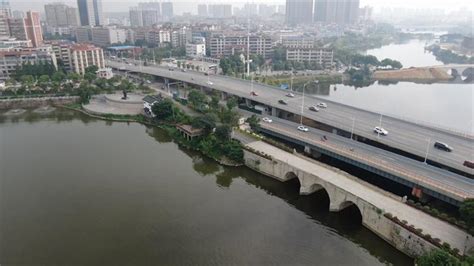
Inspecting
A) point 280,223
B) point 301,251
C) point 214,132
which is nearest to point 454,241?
point 301,251

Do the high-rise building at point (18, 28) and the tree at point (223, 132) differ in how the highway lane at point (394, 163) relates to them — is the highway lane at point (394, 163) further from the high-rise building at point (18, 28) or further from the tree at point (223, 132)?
the high-rise building at point (18, 28)

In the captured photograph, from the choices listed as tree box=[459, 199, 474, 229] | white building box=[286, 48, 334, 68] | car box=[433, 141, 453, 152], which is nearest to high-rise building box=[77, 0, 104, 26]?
white building box=[286, 48, 334, 68]

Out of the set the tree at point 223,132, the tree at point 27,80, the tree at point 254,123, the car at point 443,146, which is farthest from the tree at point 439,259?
the tree at point 27,80

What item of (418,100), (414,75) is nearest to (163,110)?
(418,100)

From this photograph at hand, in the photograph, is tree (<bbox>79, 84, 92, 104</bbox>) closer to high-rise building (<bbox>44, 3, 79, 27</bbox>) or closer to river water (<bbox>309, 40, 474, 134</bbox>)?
river water (<bbox>309, 40, 474, 134</bbox>)

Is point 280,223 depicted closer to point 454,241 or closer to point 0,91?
point 454,241
